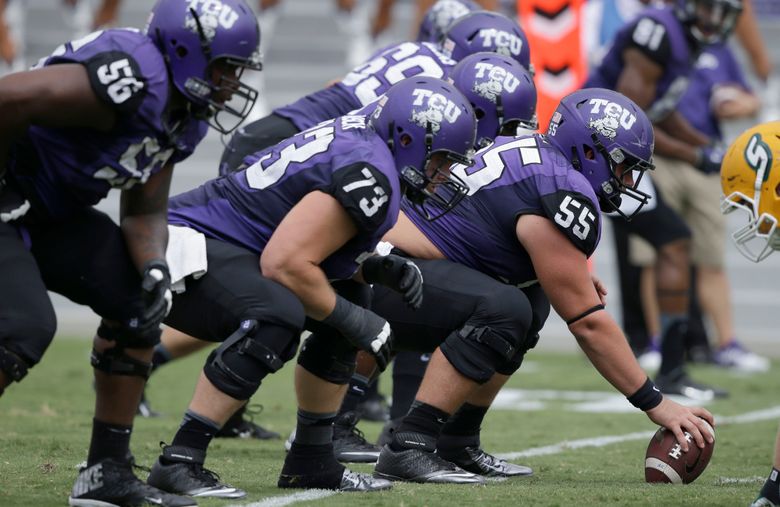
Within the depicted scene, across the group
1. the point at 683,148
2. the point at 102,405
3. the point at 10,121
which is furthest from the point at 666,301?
the point at 10,121

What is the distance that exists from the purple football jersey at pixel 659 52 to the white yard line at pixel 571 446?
200 centimetres

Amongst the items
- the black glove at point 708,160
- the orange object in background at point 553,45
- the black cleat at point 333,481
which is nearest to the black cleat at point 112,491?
the black cleat at point 333,481

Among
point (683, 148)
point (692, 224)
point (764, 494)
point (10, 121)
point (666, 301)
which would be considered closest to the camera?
point (10, 121)

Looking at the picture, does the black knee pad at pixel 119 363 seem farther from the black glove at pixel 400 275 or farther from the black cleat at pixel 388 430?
the black cleat at pixel 388 430

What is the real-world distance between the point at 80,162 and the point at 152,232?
1.11 ft

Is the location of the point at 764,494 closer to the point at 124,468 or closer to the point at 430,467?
the point at 430,467

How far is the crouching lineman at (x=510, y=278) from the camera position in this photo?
4613mm

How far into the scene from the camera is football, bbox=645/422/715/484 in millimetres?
4664

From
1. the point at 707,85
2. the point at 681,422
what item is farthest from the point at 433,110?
the point at 707,85

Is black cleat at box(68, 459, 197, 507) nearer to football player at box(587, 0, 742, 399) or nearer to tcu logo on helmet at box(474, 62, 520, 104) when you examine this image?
tcu logo on helmet at box(474, 62, 520, 104)

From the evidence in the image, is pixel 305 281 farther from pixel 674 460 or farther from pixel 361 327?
pixel 674 460

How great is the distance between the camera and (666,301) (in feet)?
26.5

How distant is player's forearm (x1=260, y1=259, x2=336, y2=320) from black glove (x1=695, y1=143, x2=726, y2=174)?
4.73m

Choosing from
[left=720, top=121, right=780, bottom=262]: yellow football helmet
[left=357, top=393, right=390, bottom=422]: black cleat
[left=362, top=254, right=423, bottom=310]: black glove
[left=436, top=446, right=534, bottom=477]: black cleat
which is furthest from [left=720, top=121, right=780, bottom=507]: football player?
[left=357, top=393, right=390, bottom=422]: black cleat
